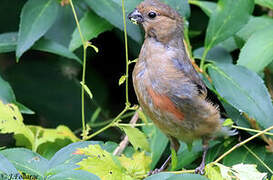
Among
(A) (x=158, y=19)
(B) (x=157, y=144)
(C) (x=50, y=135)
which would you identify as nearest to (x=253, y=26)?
(A) (x=158, y=19)

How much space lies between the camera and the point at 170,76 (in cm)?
347

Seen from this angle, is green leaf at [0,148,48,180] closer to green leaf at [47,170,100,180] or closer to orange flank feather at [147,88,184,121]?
green leaf at [47,170,100,180]

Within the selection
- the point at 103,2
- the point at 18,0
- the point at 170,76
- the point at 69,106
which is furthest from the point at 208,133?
the point at 18,0

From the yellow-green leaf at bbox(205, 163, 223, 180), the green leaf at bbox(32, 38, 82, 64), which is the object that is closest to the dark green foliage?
the green leaf at bbox(32, 38, 82, 64)

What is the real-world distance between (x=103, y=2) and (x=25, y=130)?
1121 millimetres

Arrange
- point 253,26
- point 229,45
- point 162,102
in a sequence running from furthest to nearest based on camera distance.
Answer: point 229,45
point 253,26
point 162,102

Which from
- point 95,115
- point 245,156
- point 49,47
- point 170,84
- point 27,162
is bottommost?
point 95,115

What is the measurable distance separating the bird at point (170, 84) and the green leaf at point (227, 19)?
9.8 inches

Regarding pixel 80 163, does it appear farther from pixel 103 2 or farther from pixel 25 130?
pixel 103 2

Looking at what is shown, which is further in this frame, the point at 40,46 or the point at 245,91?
the point at 40,46

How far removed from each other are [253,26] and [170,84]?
Answer: 0.93m

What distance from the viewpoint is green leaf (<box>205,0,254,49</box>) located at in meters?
3.67

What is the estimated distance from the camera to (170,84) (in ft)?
11.3

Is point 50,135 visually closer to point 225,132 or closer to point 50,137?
point 50,137
